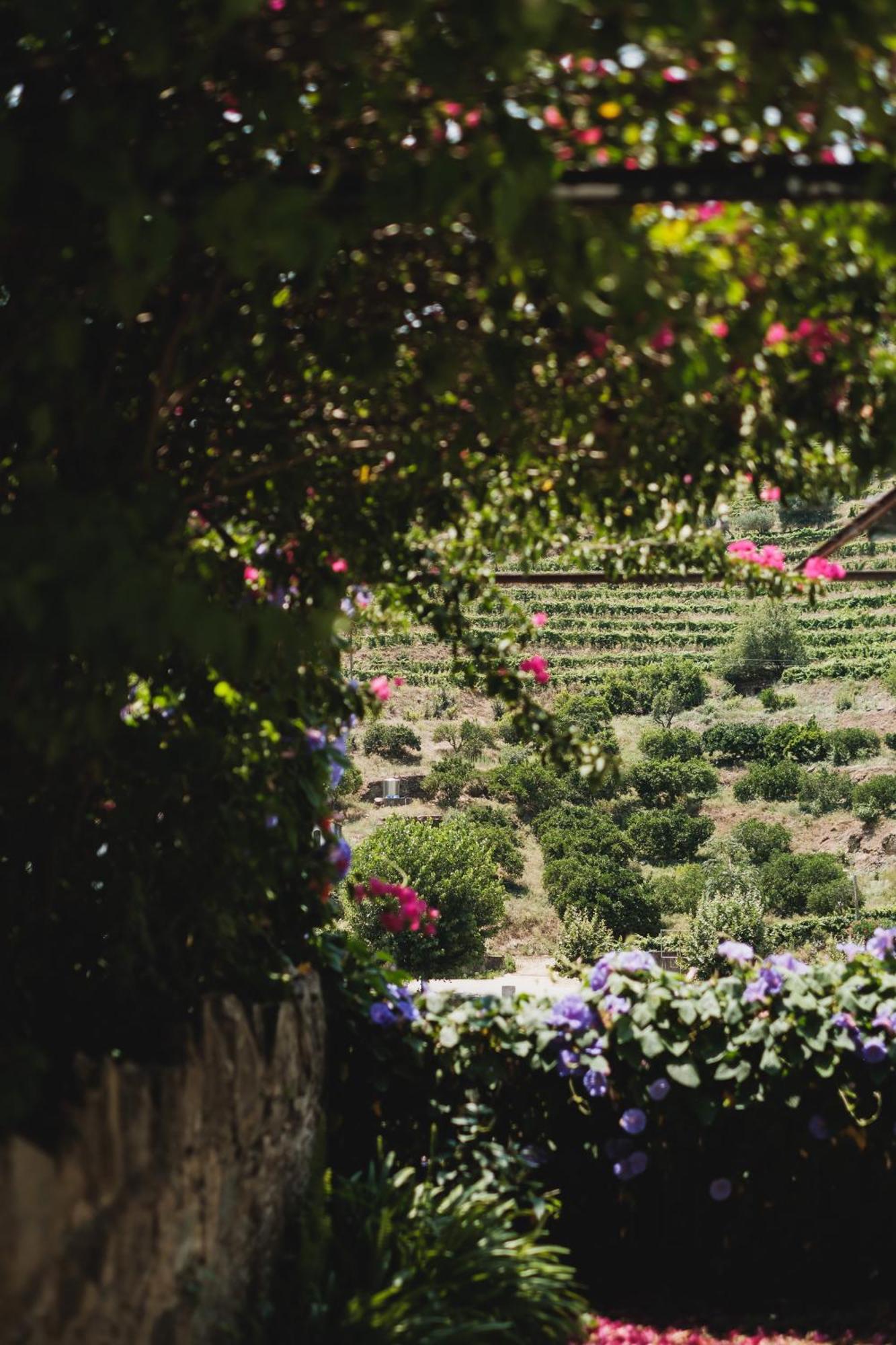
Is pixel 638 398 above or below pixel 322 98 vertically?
below

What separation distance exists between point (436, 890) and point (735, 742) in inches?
612

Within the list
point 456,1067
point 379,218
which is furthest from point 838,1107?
point 379,218

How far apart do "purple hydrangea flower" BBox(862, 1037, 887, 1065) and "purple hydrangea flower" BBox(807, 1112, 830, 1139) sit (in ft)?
0.52

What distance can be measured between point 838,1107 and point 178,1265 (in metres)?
1.48

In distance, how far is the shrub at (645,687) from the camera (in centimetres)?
3872

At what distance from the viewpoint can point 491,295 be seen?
1430mm

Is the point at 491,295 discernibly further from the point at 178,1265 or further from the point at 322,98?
the point at 178,1265

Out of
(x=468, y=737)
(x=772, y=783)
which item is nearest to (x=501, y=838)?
(x=468, y=737)

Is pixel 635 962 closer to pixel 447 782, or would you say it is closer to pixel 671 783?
pixel 447 782

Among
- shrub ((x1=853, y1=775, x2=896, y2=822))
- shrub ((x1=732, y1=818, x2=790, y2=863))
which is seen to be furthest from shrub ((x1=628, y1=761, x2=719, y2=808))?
shrub ((x1=853, y1=775, x2=896, y2=822))

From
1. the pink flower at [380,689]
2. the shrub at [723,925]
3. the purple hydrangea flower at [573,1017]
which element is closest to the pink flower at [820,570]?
the pink flower at [380,689]

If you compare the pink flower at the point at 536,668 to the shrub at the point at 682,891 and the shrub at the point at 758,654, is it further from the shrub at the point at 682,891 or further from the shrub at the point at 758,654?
the shrub at the point at 758,654

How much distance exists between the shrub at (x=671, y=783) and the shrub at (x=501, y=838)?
4203 mm

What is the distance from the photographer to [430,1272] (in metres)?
2.05
